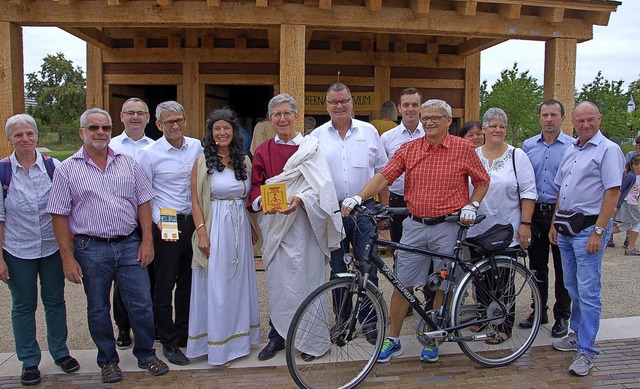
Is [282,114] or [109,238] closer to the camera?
[109,238]

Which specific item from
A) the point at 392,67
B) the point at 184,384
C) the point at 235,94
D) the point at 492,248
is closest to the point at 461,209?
the point at 492,248

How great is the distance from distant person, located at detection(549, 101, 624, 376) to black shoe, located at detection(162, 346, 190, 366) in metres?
2.72

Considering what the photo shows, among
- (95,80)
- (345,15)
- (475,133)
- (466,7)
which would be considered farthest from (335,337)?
(95,80)

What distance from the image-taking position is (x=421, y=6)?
591 centimetres

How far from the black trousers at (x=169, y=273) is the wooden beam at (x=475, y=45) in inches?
232

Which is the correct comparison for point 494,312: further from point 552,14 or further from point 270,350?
point 552,14

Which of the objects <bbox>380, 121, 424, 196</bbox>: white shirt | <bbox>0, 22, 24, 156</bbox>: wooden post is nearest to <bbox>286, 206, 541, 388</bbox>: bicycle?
<bbox>380, 121, 424, 196</bbox>: white shirt

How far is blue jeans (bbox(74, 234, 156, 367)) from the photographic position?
347cm

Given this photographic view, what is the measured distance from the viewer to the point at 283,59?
5766 mm

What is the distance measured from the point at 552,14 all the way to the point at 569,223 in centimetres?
354

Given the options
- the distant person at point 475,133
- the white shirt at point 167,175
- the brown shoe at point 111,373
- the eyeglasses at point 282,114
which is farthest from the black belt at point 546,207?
the brown shoe at point 111,373

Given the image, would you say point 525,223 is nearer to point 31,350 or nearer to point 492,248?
point 492,248

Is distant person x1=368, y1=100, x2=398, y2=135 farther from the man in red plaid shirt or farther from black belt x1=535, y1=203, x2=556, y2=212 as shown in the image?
the man in red plaid shirt

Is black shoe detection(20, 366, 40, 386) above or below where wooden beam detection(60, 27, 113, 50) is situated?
below
